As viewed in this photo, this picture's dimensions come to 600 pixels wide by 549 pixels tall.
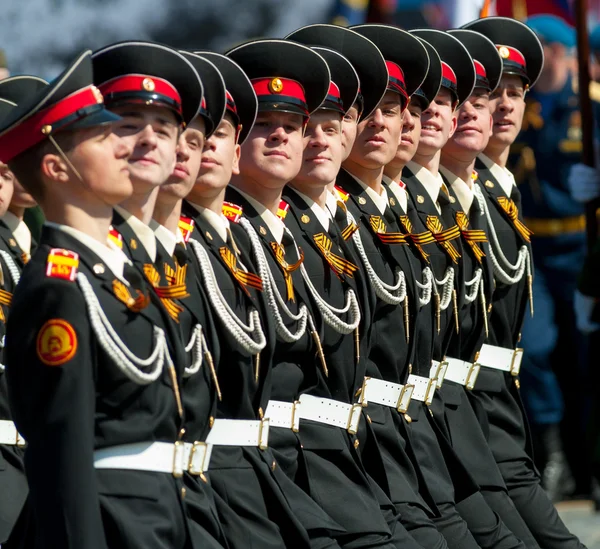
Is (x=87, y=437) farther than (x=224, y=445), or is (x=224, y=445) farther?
(x=224, y=445)

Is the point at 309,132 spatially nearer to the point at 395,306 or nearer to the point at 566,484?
the point at 395,306

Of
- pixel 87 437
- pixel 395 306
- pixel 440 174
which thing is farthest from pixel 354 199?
pixel 87 437

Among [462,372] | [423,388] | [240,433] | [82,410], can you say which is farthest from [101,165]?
[462,372]

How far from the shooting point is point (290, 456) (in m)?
6.38

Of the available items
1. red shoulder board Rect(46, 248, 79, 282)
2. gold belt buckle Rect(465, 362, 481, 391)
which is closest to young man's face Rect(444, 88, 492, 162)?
gold belt buckle Rect(465, 362, 481, 391)

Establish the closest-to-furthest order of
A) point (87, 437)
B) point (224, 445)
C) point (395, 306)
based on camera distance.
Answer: point (87, 437), point (224, 445), point (395, 306)

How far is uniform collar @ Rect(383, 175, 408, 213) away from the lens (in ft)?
25.6

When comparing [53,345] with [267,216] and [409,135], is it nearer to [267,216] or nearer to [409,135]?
[267,216]

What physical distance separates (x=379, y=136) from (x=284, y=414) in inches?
61.1

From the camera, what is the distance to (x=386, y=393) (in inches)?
284

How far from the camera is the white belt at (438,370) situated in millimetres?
7785

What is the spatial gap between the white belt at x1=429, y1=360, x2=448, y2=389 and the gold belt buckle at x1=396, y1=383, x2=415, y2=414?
1.21 ft

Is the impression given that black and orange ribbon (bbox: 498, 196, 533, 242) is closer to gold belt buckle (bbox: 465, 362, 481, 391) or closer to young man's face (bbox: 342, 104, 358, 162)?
gold belt buckle (bbox: 465, 362, 481, 391)

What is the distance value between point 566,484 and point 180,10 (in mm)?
3998
